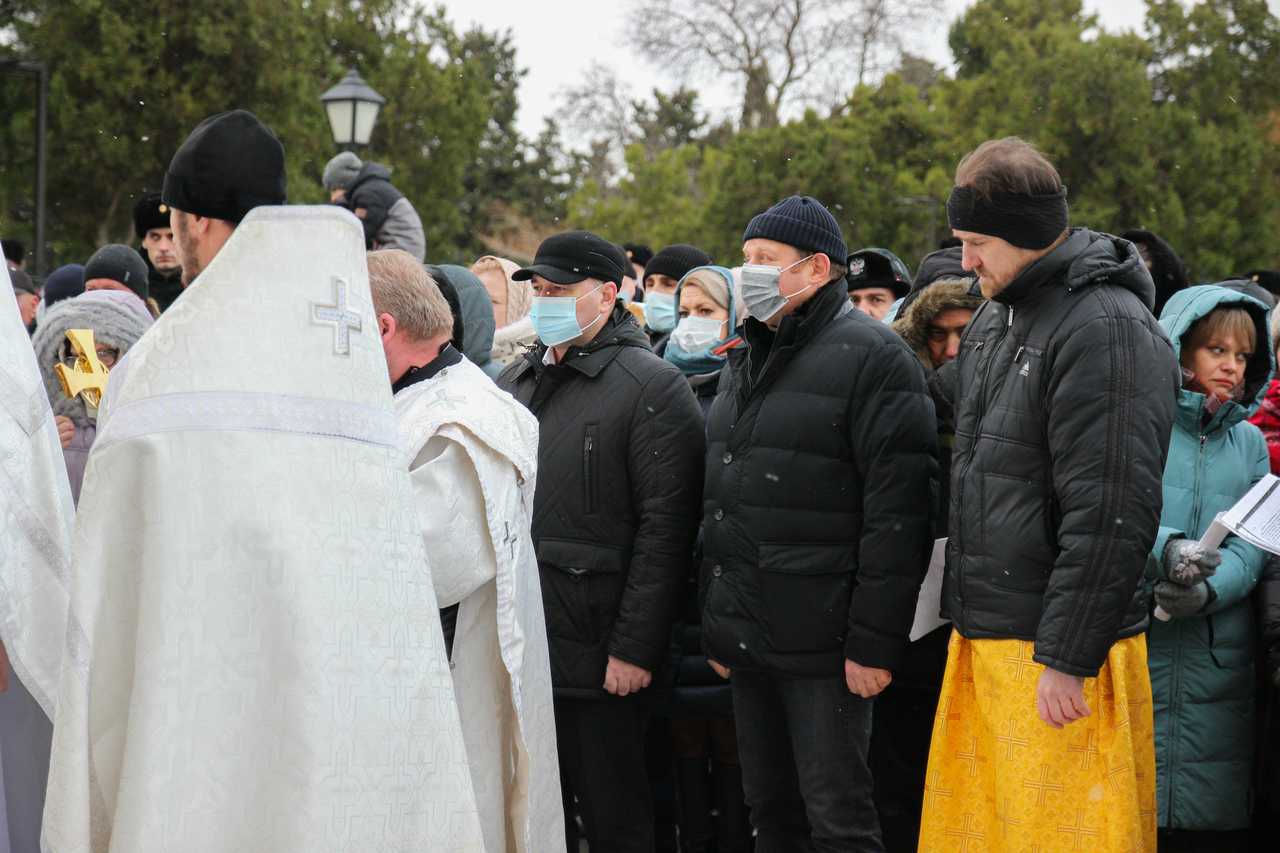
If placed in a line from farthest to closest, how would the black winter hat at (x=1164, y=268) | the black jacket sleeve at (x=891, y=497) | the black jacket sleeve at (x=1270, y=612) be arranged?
the black winter hat at (x=1164, y=268) → the black jacket sleeve at (x=1270, y=612) → the black jacket sleeve at (x=891, y=497)

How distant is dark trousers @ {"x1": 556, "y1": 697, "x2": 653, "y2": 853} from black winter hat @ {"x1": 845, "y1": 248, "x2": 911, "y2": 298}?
261cm

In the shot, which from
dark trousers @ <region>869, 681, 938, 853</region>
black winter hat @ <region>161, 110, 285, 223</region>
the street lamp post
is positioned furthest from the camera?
the street lamp post

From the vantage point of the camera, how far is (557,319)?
5.19 meters

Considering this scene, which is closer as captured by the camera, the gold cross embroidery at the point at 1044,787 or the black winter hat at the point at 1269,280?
the gold cross embroidery at the point at 1044,787

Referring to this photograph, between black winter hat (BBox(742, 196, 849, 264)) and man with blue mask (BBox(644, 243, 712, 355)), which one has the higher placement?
black winter hat (BBox(742, 196, 849, 264))

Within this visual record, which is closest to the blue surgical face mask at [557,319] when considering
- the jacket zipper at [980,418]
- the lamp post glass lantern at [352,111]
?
the jacket zipper at [980,418]

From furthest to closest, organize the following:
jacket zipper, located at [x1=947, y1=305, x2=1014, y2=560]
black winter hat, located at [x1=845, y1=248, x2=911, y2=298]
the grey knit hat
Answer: the grey knit hat → black winter hat, located at [x1=845, y1=248, x2=911, y2=298] → jacket zipper, located at [x1=947, y1=305, x2=1014, y2=560]

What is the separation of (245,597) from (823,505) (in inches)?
80.3

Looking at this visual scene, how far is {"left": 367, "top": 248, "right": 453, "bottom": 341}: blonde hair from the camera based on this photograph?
401 centimetres

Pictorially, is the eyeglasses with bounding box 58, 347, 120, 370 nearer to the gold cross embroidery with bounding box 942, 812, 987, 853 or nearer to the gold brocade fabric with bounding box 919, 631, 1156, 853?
the gold brocade fabric with bounding box 919, 631, 1156, 853

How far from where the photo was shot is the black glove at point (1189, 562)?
→ 420 cm

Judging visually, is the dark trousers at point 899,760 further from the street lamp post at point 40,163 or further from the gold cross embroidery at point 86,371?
the street lamp post at point 40,163

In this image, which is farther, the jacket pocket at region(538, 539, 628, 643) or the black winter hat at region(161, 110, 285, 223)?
the jacket pocket at region(538, 539, 628, 643)

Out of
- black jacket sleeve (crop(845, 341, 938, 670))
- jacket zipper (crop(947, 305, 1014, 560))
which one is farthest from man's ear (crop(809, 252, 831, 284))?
jacket zipper (crop(947, 305, 1014, 560))
